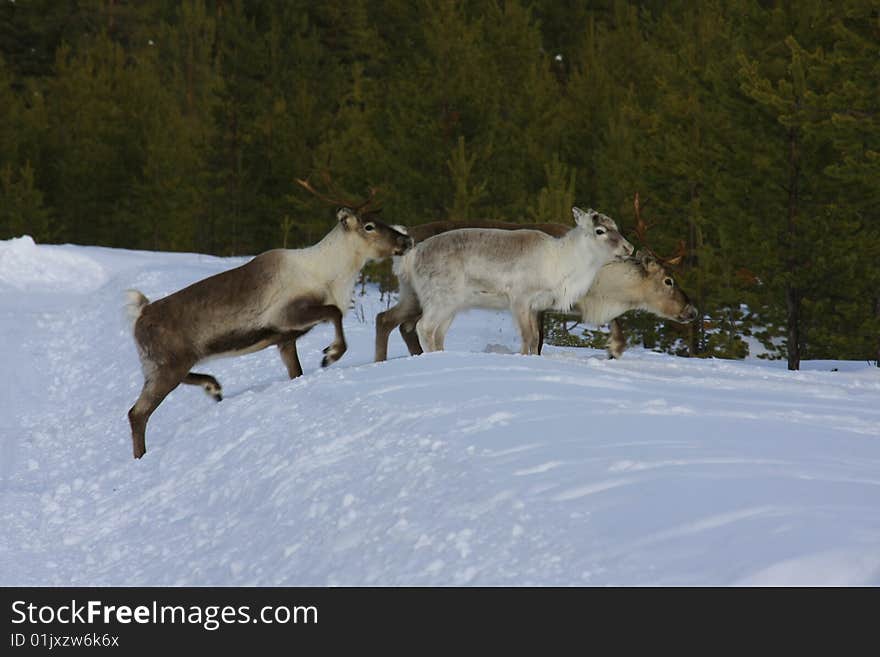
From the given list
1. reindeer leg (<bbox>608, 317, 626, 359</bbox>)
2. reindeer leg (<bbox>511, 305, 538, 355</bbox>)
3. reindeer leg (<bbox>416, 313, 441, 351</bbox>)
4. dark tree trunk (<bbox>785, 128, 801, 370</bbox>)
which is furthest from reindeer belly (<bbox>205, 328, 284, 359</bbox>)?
dark tree trunk (<bbox>785, 128, 801, 370</bbox>)

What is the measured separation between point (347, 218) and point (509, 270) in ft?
4.47

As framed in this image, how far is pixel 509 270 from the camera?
9156 millimetres

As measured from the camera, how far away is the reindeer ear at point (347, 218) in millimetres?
9164

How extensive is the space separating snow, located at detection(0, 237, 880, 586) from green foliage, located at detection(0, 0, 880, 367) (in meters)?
2.68

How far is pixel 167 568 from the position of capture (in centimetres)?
584

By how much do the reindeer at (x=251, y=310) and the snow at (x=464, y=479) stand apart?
0.37 metres

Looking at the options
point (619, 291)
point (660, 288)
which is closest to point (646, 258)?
point (660, 288)

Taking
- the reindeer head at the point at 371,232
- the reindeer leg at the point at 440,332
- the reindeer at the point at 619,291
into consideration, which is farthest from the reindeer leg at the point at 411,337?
the reindeer head at the point at 371,232

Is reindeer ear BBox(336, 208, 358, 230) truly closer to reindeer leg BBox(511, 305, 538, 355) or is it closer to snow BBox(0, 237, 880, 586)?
snow BBox(0, 237, 880, 586)

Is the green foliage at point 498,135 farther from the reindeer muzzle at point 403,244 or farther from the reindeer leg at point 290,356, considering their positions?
the reindeer leg at point 290,356

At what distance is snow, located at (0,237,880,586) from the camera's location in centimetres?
447

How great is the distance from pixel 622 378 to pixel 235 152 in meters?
26.2

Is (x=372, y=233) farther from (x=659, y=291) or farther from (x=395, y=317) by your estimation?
(x=659, y=291)

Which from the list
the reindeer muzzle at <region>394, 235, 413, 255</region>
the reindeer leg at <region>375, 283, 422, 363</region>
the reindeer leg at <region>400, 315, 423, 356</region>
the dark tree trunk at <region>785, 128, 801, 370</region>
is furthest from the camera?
the dark tree trunk at <region>785, 128, 801, 370</region>
